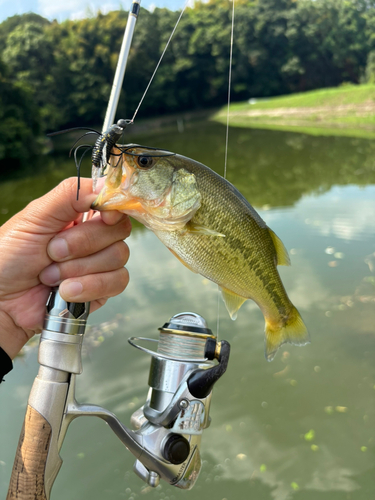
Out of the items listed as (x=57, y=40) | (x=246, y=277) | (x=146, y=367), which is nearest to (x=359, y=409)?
(x=146, y=367)

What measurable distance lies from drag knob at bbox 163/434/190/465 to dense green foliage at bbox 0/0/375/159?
47.3 meters

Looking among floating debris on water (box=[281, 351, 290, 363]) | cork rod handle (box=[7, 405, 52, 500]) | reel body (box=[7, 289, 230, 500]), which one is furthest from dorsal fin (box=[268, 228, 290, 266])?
floating debris on water (box=[281, 351, 290, 363])

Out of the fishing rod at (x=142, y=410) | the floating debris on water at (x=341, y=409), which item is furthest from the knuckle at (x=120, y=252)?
the floating debris on water at (x=341, y=409)

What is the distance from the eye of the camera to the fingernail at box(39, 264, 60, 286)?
6.29 ft

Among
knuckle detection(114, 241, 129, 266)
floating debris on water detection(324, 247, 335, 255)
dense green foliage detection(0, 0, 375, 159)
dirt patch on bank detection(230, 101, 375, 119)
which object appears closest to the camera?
knuckle detection(114, 241, 129, 266)

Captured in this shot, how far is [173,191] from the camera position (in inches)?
67.5

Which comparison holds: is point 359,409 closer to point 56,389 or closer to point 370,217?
point 56,389

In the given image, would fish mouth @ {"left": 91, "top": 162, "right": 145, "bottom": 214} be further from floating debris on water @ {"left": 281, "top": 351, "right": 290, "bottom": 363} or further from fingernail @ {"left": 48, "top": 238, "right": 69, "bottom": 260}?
floating debris on water @ {"left": 281, "top": 351, "right": 290, "bottom": 363}

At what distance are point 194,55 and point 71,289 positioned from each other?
61.5 meters

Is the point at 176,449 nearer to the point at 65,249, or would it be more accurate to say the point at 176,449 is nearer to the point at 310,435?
the point at 65,249

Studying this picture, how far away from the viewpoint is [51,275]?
1935 millimetres

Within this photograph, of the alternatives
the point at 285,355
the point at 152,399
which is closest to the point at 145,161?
the point at 152,399

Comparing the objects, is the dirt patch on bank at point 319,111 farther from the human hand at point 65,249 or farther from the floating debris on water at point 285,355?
the human hand at point 65,249

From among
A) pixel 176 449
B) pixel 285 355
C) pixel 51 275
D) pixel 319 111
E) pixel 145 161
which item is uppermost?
pixel 145 161
